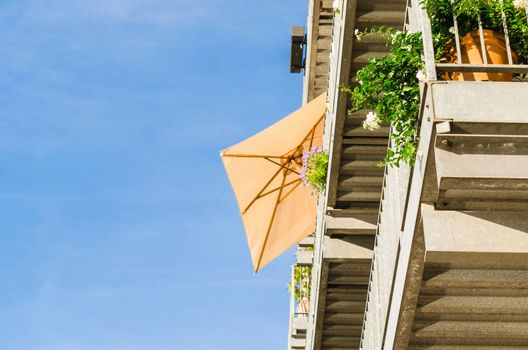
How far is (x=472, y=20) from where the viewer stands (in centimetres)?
740

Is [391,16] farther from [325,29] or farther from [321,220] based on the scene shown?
[325,29]

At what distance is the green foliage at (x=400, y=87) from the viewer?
23.5 feet

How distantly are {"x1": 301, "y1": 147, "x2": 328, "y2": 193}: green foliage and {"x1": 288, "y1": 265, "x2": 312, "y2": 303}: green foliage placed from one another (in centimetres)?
670

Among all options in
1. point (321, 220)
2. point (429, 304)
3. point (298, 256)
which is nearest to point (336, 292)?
point (321, 220)

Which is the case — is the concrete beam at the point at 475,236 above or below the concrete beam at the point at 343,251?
above

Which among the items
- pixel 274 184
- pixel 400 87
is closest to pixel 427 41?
pixel 400 87

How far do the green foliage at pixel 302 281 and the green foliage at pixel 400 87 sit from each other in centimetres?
1212

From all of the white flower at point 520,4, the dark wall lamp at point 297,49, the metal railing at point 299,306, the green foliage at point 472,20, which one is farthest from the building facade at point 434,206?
the dark wall lamp at point 297,49

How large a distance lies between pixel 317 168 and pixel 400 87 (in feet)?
17.5

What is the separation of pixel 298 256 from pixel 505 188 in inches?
495

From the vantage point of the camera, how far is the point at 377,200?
504 inches

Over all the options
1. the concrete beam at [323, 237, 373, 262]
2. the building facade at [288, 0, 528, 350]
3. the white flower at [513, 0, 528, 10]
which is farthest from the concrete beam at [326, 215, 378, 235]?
the white flower at [513, 0, 528, 10]

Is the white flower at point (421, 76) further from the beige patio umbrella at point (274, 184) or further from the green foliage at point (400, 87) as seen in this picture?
the beige patio umbrella at point (274, 184)

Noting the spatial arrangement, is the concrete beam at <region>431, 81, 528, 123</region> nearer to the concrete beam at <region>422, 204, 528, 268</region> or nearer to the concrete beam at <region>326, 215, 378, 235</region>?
the concrete beam at <region>422, 204, 528, 268</region>
